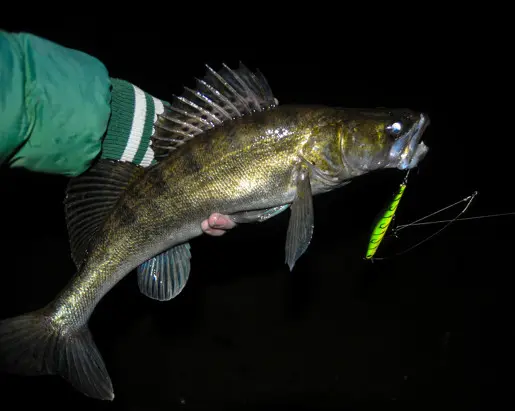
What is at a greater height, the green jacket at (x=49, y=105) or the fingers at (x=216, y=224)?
the green jacket at (x=49, y=105)

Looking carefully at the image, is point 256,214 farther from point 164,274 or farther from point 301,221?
point 164,274

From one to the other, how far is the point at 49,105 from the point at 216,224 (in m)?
0.95

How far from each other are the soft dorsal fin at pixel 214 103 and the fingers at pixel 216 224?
1.34ft

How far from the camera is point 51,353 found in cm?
213

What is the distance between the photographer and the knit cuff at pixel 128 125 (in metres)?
2.53

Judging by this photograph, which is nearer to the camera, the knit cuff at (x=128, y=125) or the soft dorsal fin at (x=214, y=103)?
the soft dorsal fin at (x=214, y=103)

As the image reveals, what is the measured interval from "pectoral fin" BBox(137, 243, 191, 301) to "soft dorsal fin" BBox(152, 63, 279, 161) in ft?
2.22

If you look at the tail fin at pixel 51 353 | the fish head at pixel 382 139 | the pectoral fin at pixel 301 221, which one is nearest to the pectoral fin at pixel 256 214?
the pectoral fin at pixel 301 221

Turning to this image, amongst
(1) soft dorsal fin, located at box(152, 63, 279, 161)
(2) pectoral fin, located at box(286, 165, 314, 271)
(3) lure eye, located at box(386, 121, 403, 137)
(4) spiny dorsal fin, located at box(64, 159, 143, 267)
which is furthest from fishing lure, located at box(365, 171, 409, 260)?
(4) spiny dorsal fin, located at box(64, 159, 143, 267)

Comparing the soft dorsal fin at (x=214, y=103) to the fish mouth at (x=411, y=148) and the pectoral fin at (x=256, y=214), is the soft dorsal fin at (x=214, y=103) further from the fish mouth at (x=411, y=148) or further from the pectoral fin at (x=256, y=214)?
the fish mouth at (x=411, y=148)

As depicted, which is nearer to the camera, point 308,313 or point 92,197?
point 92,197

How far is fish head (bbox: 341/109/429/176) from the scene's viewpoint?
6.37 feet

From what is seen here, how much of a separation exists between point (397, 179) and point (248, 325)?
3192mm

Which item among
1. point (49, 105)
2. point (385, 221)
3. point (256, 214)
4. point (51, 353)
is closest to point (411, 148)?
point (385, 221)
